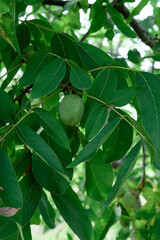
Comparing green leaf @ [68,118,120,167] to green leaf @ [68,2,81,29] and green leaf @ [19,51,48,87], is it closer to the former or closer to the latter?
green leaf @ [19,51,48,87]

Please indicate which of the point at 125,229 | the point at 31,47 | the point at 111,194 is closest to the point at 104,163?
the point at 111,194

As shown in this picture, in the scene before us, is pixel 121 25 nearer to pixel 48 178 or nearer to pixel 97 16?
pixel 97 16

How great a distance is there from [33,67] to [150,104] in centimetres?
37

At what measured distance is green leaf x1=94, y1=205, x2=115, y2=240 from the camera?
4.97ft

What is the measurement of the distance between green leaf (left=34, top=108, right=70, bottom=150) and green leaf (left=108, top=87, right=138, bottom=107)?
0.59 feet

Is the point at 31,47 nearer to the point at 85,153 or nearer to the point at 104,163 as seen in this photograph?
the point at 104,163

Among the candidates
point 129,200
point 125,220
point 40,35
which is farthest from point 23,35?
point 125,220

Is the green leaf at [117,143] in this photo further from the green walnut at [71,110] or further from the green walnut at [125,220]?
the green walnut at [125,220]

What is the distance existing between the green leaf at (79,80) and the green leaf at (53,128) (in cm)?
10

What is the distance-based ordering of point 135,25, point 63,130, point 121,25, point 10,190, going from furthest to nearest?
point 135,25, point 121,25, point 63,130, point 10,190

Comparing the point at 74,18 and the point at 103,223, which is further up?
the point at 74,18

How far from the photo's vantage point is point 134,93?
94cm

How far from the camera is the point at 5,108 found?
0.89m

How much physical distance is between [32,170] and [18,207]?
0.24 metres
